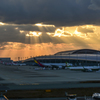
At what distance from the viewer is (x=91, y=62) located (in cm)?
17038

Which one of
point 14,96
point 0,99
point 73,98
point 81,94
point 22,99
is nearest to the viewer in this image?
point 0,99

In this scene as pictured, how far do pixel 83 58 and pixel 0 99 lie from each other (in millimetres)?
160329

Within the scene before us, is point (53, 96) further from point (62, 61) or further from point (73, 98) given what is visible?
point (62, 61)

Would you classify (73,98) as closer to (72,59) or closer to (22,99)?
(22,99)

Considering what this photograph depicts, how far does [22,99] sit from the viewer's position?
3331 centimetres

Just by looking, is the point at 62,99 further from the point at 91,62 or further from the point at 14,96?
the point at 91,62

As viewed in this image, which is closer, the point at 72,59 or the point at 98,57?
the point at 98,57

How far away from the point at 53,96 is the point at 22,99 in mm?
5853

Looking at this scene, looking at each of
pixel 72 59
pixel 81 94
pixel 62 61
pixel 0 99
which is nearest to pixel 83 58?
pixel 72 59

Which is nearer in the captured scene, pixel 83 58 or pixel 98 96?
pixel 98 96

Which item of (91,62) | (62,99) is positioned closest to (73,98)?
(62,99)

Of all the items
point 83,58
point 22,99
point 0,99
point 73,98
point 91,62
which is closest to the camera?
point 0,99

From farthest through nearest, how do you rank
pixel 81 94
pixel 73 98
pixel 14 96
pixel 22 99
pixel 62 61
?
pixel 62 61 < pixel 81 94 < pixel 14 96 < pixel 22 99 < pixel 73 98

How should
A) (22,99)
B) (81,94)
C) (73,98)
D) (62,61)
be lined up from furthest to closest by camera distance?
1. (62,61)
2. (81,94)
3. (22,99)
4. (73,98)
